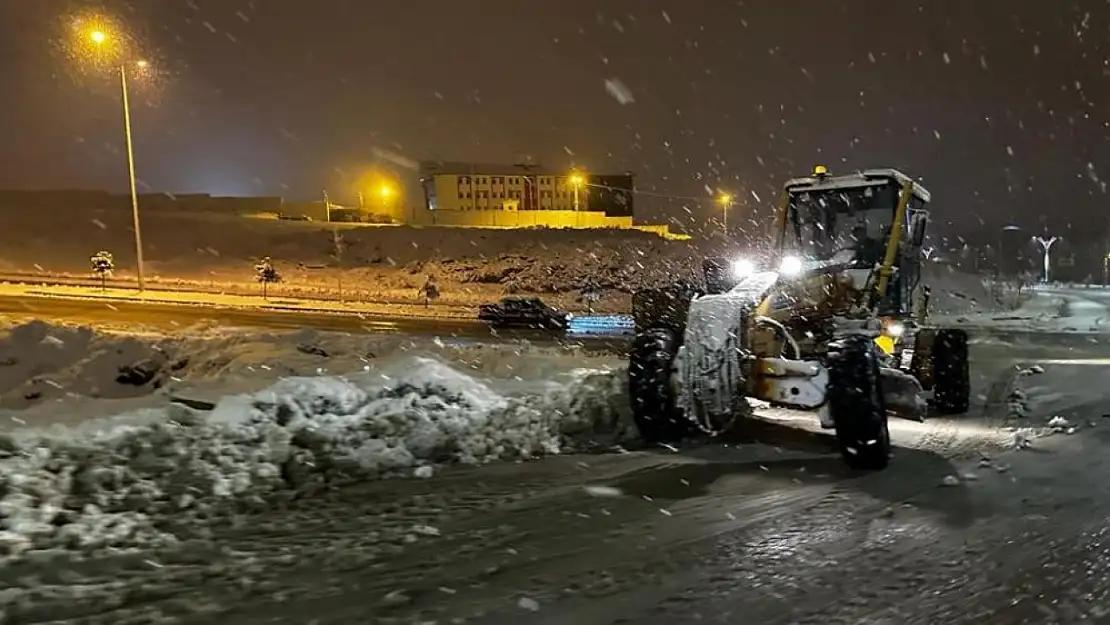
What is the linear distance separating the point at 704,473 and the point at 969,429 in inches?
167

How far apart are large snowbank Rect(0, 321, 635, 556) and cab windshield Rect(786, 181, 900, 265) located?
9.78 ft

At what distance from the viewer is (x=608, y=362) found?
597 inches

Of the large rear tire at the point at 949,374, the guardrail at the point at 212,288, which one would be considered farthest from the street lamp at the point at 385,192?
the large rear tire at the point at 949,374

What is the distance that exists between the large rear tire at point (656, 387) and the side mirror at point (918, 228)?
357 cm

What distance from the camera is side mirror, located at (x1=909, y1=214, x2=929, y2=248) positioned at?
1105cm

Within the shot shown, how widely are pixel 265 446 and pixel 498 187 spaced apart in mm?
81048

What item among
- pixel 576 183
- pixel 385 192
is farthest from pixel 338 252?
pixel 385 192

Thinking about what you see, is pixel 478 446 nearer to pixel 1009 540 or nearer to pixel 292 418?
pixel 292 418

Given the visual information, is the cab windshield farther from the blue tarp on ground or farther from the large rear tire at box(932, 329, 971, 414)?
the blue tarp on ground

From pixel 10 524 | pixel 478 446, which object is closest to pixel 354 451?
pixel 478 446

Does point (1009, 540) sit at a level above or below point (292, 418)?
below

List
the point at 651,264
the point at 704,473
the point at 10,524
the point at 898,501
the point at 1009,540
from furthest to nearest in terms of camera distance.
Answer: the point at 651,264 < the point at 704,473 < the point at 898,501 < the point at 1009,540 < the point at 10,524

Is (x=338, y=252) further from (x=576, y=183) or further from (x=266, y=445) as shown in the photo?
(x=266, y=445)

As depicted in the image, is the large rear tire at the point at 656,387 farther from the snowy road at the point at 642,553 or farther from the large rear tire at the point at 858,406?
the large rear tire at the point at 858,406
